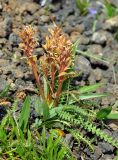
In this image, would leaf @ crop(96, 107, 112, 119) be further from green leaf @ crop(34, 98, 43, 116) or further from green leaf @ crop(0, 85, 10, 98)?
green leaf @ crop(0, 85, 10, 98)

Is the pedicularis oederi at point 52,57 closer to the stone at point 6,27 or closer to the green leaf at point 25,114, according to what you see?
the green leaf at point 25,114

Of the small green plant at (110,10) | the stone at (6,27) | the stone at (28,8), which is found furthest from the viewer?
the small green plant at (110,10)

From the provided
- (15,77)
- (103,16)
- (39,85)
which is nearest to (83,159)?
(39,85)

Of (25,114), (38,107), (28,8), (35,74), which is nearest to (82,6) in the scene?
(28,8)

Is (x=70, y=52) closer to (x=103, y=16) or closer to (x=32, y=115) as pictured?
(x=32, y=115)

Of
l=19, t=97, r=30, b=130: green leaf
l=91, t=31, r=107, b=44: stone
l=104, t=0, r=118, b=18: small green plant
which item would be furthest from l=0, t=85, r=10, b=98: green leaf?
l=104, t=0, r=118, b=18: small green plant

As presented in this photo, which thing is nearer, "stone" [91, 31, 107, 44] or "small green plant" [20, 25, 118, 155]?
"small green plant" [20, 25, 118, 155]

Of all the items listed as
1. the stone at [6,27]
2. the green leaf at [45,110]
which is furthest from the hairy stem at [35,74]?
the stone at [6,27]
